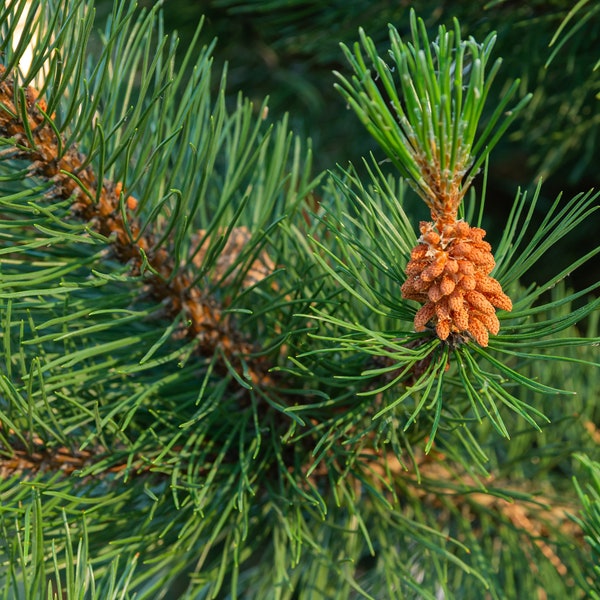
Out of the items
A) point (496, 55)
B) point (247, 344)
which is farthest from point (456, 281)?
point (496, 55)

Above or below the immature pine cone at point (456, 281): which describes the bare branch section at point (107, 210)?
Answer: below

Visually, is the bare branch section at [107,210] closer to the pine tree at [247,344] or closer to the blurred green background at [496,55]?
the pine tree at [247,344]

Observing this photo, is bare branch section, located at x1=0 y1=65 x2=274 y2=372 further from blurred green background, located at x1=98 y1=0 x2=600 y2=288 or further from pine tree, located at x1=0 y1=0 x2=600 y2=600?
blurred green background, located at x1=98 y1=0 x2=600 y2=288

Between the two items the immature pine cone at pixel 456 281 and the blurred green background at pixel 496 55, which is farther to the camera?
the blurred green background at pixel 496 55

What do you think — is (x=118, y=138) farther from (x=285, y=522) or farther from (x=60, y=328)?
(x=285, y=522)

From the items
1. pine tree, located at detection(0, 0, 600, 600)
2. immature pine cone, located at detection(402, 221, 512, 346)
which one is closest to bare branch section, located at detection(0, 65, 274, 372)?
pine tree, located at detection(0, 0, 600, 600)

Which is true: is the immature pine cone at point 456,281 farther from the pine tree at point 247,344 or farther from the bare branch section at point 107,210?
the bare branch section at point 107,210

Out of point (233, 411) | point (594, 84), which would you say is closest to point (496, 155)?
point (594, 84)

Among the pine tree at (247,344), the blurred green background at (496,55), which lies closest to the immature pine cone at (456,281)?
the pine tree at (247,344)
